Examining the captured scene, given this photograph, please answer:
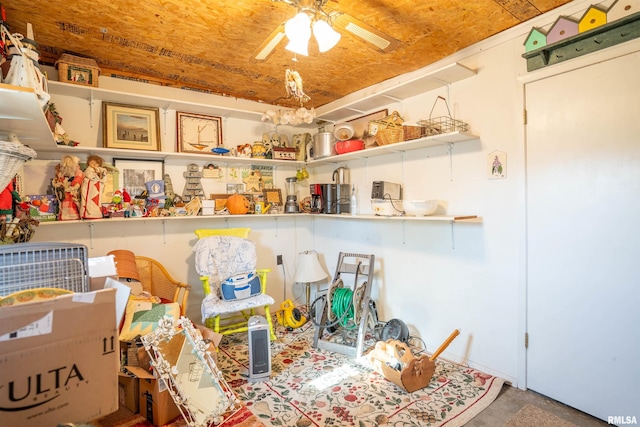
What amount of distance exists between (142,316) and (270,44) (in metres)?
1.80

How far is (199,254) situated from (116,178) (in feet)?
3.16


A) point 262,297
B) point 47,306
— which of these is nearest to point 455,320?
point 262,297

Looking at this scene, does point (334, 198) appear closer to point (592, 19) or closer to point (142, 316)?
point (142, 316)

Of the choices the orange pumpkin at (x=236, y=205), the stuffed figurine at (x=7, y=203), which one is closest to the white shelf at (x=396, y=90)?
the orange pumpkin at (x=236, y=205)

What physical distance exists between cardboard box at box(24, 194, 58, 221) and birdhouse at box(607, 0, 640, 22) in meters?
3.84

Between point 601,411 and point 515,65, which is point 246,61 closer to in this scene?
point 515,65

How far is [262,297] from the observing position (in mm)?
2963

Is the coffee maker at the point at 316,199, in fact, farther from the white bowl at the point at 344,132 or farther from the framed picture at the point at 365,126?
the framed picture at the point at 365,126

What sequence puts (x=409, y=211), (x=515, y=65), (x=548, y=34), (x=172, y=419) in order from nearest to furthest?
(x=172, y=419)
(x=548, y=34)
(x=515, y=65)
(x=409, y=211)

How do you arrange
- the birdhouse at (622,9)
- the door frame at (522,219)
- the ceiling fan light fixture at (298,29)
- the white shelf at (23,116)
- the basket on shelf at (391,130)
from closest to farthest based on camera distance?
the white shelf at (23,116), the ceiling fan light fixture at (298,29), the birdhouse at (622,9), the door frame at (522,219), the basket on shelf at (391,130)

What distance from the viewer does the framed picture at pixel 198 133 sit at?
309 cm

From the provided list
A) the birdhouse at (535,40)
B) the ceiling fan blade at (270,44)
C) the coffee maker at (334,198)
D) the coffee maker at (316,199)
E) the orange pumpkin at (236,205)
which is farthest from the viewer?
the coffee maker at (316,199)

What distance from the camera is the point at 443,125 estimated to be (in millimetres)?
2580

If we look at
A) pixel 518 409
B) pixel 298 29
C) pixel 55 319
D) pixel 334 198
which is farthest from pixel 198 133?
pixel 518 409
